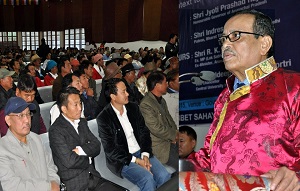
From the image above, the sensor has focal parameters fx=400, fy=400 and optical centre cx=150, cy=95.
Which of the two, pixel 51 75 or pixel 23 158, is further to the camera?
pixel 51 75

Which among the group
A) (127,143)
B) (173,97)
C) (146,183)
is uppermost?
(173,97)

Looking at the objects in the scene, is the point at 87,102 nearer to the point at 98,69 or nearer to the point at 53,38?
the point at 98,69

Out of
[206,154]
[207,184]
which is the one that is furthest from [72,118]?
[207,184]

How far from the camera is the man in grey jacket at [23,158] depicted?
7.24 feet

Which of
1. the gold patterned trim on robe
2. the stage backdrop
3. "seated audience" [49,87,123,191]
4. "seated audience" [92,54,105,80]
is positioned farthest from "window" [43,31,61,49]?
the gold patterned trim on robe

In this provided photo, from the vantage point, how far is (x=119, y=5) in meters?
15.0

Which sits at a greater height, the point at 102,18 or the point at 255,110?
the point at 102,18

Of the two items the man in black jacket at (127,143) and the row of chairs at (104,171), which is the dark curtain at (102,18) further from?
the row of chairs at (104,171)

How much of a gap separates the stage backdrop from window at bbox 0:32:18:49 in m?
20.2

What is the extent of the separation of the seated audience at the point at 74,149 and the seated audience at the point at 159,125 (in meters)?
0.86

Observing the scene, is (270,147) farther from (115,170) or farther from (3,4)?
(3,4)

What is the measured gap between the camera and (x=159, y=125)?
3525 mm

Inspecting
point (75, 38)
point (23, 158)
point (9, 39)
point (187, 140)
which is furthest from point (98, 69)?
point (9, 39)

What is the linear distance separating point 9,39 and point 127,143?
20.9m
